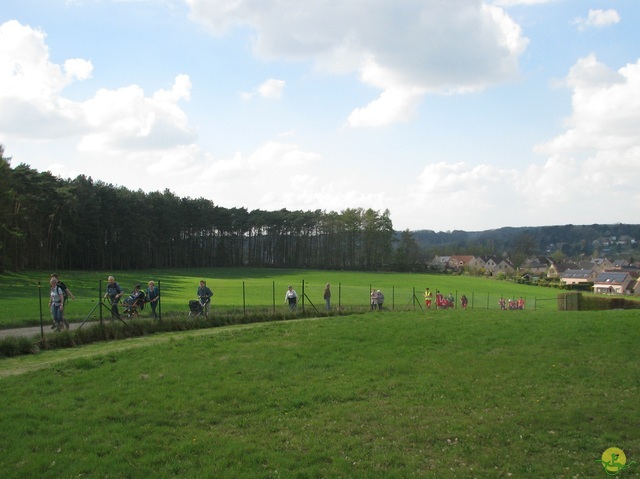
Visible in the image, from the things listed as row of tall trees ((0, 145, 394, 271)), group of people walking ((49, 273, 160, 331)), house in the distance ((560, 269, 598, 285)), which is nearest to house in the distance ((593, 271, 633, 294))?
house in the distance ((560, 269, 598, 285))

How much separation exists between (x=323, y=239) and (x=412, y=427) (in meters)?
124

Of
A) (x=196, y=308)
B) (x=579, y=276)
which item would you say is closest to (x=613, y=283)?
(x=579, y=276)

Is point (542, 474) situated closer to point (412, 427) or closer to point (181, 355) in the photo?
point (412, 427)

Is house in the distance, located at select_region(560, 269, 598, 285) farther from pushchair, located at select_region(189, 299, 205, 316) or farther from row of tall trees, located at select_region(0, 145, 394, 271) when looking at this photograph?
pushchair, located at select_region(189, 299, 205, 316)

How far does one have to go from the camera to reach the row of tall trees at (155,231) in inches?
2563

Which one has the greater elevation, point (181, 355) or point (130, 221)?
point (130, 221)

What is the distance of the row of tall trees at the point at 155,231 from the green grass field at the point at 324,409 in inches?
1730

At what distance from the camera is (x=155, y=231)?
102m

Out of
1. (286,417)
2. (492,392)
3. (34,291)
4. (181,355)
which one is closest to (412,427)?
(286,417)

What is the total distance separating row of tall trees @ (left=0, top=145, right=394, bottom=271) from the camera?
65088 mm

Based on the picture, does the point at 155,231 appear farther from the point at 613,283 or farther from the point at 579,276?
the point at 579,276

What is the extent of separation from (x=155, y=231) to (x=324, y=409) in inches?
3854

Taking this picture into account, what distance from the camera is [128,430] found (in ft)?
26.0

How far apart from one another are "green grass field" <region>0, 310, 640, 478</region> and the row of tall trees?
43946 mm
